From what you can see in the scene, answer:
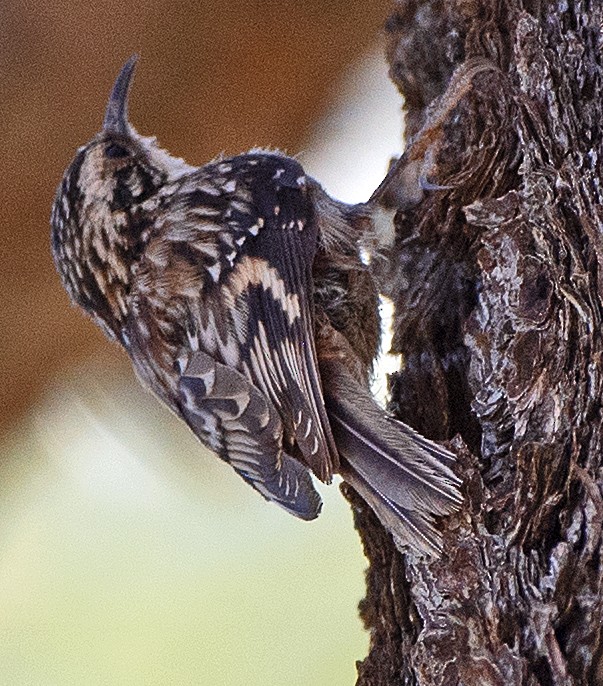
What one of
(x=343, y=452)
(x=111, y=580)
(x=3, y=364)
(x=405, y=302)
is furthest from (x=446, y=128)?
(x=111, y=580)

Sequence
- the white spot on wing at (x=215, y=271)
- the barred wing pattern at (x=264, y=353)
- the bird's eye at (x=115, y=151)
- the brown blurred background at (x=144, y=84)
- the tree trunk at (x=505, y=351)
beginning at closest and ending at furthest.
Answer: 1. the tree trunk at (x=505, y=351)
2. the barred wing pattern at (x=264, y=353)
3. the white spot on wing at (x=215, y=271)
4. the bird's eye at (x=115, y=151)
5. the brown blurred background at (x=144, y=84)

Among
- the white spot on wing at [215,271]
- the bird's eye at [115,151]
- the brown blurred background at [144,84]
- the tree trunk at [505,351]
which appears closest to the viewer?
the tree trunk at [505,351]

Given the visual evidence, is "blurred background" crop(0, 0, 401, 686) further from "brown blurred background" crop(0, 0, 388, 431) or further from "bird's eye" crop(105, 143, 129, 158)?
"bird's eye" crop(105, 143, 129, 158)

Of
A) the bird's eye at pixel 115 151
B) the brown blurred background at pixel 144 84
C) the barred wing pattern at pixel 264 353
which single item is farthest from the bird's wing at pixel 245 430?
the brown blurred background at pixel 144 84

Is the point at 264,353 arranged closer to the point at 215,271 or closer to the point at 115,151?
the point at 215,271

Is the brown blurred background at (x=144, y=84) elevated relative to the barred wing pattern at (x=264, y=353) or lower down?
elevated

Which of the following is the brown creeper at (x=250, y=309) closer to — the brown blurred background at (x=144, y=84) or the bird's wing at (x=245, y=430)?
the bird's wing at (x=245, y=430)

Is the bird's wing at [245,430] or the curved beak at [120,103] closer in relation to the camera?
the bird's wing at [245,430]
